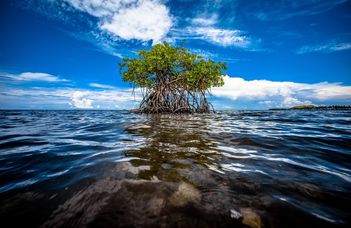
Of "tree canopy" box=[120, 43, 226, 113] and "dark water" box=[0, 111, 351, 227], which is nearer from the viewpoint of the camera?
"dark water" box=[0, 111, 351, 227]

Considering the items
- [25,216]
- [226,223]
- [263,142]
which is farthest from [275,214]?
[263,142]

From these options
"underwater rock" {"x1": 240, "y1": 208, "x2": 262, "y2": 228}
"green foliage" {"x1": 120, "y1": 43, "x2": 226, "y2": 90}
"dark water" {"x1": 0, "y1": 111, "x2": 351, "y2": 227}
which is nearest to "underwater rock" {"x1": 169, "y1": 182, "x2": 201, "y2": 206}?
"dark water" {"x1": 0, "y1": 111, "x2": 351, "y2": 227}

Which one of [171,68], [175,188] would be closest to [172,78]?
[171,68]

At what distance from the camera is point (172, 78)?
1900 cm

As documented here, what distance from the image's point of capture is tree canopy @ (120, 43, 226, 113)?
56.2ft

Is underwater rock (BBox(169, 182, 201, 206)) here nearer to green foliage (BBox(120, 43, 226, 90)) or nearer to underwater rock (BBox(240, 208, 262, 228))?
underwater rock (BBox(240, 208, 262, 228))

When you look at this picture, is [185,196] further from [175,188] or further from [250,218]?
[250,218]

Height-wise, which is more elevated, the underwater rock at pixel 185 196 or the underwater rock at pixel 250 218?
the underwater rock at pixel 185 196

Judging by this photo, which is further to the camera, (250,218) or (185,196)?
(185,196)

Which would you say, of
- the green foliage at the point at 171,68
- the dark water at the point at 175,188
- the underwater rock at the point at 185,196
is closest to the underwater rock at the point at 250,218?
the dark water at the point at 175,188

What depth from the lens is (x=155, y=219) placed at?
1.26m

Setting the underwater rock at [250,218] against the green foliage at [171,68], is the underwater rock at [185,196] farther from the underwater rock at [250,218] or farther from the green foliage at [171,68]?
the green foliage at [171,68]

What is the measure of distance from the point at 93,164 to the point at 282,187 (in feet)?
7.86

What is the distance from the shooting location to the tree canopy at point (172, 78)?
1712 cm
